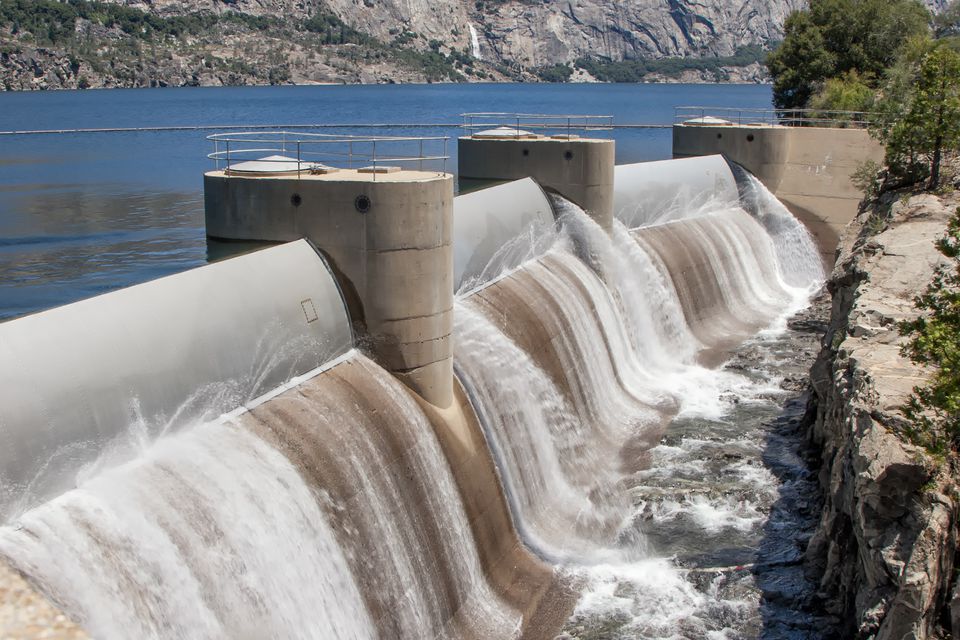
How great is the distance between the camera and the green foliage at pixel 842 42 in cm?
5359

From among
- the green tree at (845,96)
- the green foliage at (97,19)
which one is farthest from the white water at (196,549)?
the green foliage at (97,19)

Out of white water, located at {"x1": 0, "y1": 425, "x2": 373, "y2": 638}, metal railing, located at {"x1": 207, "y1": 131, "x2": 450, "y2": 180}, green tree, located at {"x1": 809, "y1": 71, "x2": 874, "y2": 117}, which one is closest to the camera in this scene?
white water, located at {"x1": 0, "y1": 425, "x2": 373, "y2": 638}

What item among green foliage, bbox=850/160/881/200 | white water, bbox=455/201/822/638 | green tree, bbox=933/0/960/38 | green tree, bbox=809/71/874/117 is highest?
green tree, bbox=933/0/960/38

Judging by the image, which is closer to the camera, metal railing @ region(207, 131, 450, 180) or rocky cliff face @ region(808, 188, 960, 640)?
rocky cliff face @ region(808, 188, 960, 640)

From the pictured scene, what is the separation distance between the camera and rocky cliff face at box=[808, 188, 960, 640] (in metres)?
12.9

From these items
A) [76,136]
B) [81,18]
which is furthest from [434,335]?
[81,18]

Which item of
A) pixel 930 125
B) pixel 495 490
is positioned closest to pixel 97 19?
pixel 930 125

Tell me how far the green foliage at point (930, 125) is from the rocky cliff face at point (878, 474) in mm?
7582

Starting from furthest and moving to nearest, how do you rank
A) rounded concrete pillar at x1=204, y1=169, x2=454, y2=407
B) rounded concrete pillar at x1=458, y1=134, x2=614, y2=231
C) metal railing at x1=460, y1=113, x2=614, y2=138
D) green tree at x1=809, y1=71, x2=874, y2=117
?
1. green tree at x1=809, y1=71, x2=874, y2=117
2. metal railing at x1=460, y1=113, x2=614, y2=138
3. rounded concrete pillar at x1=458, y1=134, x2=614, y2=231
4. rounded concrete pillar at x1=204, y1=169, x2=454, y2=407

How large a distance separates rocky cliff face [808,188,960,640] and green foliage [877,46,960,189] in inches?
299

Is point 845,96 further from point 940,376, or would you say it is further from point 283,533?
point 283,533

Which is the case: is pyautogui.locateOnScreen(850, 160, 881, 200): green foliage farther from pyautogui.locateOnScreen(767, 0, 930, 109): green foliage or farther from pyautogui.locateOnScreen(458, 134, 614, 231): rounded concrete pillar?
pyautogui.locateOnScreen(767, 0, 930, 109): green foliage

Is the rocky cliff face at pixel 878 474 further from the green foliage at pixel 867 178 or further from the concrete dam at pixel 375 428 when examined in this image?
the green foliage at pixel 867 178

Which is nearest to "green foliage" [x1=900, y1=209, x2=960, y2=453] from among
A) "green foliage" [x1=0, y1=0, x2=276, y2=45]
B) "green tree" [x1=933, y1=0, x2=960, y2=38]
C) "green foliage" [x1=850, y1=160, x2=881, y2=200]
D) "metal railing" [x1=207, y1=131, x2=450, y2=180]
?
"metal railing" [x1=207, y1=131, x2=450, y2=180]
